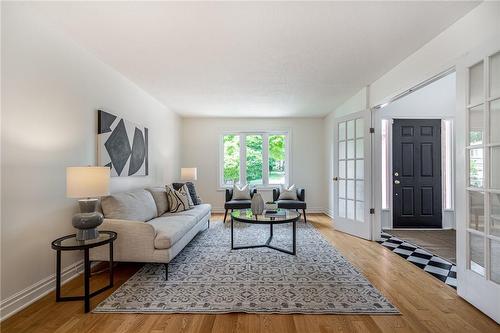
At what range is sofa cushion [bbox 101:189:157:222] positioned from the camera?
269 centimetres

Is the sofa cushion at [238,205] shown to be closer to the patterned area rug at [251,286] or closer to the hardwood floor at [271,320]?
the patterned area rug at [251,286]

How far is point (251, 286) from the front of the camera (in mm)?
2338

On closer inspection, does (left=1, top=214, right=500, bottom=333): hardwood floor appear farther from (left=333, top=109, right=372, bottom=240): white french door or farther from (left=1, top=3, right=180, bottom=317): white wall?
(left=333, top=109, right=372, bottom=240): white french door

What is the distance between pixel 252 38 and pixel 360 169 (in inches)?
107

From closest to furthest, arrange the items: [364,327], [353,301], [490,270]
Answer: [364,327] < [490,270] < [353,301]

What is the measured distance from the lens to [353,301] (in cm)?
209

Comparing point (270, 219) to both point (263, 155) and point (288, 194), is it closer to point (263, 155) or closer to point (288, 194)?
point (288, 194)

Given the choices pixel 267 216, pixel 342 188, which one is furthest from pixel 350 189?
pixel 267 216

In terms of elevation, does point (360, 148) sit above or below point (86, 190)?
above

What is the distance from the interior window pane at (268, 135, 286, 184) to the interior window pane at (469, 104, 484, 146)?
14.5ft

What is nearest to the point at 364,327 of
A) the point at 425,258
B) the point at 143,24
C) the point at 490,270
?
the point at 490,270

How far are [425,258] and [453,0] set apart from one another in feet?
9.12

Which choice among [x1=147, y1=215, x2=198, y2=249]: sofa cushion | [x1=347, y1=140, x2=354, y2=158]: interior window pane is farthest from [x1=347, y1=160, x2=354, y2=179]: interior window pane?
[x1=147, y1=215, x2=198, y2=249]: sofa cushion

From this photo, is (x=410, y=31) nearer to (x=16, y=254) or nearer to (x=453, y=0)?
(x=453, y=0)
